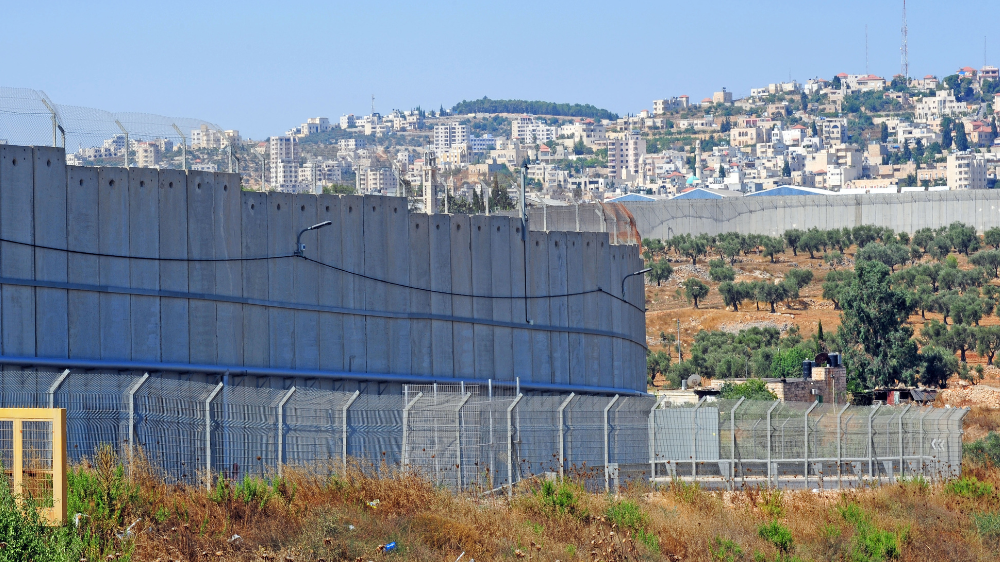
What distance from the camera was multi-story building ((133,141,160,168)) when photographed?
1934 cm

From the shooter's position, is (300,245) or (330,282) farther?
(330,282)

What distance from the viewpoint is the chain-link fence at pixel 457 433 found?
46.2 feet

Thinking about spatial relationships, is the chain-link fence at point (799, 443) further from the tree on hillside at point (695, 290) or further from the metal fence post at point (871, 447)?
the tree on hillside at point (695, 290)

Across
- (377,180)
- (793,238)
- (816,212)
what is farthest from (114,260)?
(816,212)

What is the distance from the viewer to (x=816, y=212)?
307ft

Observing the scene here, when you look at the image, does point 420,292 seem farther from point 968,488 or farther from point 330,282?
point 968,488

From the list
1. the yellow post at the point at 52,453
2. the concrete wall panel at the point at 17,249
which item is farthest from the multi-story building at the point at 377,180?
the yellow post at the point at 52,453

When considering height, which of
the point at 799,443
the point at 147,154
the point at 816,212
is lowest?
the point at 799,443

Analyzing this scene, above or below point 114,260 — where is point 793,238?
above

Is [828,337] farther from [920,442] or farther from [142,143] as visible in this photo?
[142,143]

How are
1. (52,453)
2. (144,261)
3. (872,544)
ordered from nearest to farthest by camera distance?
(52,453) < (872,544) < (144,261)

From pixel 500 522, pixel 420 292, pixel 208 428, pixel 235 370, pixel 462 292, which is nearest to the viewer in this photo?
pixel 500 522

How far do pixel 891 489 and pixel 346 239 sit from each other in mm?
8711

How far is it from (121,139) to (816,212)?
79.2 meters
